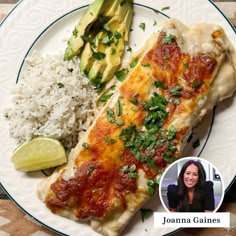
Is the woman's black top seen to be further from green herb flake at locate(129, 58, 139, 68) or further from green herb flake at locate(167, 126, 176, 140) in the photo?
green herb flake at locate(129, 58, 139, 68)

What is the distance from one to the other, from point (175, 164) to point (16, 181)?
36.1 inches

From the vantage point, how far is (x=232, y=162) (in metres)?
2.66

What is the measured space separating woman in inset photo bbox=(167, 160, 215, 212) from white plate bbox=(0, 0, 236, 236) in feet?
0.76

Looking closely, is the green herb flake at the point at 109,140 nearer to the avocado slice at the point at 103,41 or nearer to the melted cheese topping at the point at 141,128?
the melted cheese topping at the point at 141,128

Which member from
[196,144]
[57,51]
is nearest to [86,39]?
[57,51]

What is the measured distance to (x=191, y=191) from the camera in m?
2.39

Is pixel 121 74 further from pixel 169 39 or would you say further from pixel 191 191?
pixel 191 191

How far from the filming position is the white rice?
8.82 feet

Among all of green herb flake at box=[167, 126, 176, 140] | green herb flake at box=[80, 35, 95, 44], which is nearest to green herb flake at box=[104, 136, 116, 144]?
green herb flake at box=[167, 126, 176, 140]

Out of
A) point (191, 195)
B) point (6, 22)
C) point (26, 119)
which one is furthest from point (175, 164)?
point (6, 22)

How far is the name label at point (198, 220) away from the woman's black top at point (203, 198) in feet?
0.14

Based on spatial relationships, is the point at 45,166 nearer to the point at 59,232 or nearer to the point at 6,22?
the point at 59,232

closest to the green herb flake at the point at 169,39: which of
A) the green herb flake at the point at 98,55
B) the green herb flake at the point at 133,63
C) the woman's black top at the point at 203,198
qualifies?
the green herb flake at the point at 133,63

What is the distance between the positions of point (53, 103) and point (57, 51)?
0.33 meters
